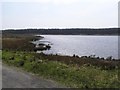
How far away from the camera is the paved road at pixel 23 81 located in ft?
58.6

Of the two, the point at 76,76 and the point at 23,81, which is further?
the point at 76,76

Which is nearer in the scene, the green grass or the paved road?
the paved road

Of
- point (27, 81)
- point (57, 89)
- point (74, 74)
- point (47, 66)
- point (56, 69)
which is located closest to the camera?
point (57, 89)

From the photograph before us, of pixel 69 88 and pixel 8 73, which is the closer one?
pixel 69 88

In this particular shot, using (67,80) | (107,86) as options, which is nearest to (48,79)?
(67,80)

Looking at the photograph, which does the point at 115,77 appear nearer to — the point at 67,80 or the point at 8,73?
the point at 67,80

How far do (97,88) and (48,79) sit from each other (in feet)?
14.2

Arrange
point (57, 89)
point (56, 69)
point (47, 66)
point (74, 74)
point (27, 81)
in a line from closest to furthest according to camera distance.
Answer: point (57, 89) → point (27, 81) → point (74, 74) → point (56, 69) → point (47, 66)

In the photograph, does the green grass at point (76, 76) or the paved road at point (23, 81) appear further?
the green grass at point (76, 76)

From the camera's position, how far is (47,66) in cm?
2431

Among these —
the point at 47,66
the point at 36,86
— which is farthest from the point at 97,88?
the point at 47,66

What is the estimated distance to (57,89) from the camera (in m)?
16.9

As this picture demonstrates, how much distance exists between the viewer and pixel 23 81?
1922cm

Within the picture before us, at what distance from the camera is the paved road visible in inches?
703
